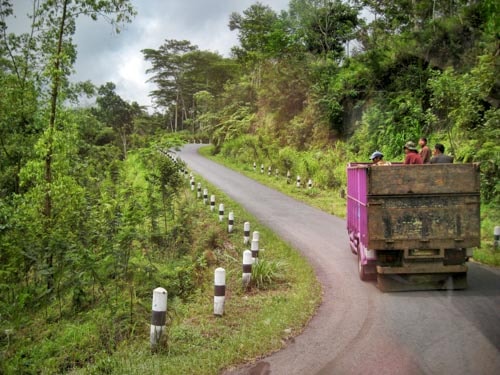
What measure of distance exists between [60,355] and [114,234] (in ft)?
11.8

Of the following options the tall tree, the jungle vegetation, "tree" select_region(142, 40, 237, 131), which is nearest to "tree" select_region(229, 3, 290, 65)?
the jungle vegetation

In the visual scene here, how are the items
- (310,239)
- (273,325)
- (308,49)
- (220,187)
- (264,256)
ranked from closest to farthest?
(273,325)
(264,256)
(310,239)
(220,187)
(308,49)

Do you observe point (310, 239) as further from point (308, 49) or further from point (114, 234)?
point (308, 49)

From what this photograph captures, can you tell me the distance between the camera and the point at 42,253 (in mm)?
10016

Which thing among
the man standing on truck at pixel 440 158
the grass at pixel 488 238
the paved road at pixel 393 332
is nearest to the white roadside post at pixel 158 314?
the paved road at pixel 393 332

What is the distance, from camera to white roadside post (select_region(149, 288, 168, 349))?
5676mm

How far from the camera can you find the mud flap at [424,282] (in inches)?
310

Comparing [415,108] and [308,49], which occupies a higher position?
[308,49]

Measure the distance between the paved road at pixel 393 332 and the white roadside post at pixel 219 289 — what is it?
57.6 inches

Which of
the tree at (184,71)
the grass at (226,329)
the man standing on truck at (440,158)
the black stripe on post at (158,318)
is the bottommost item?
the grass at (226,329)

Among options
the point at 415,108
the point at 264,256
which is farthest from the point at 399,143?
the point at 264,256

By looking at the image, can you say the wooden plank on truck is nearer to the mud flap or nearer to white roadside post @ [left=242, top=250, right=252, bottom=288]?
the mud flap

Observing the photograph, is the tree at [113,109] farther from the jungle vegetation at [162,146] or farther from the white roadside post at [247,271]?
the white roadside post at [247,271]

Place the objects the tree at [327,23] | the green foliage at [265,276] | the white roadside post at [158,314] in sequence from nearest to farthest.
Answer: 1. the white roadside post at [158,314]
2. the green foliage at [265,276]
3. the tree at [327,23]
